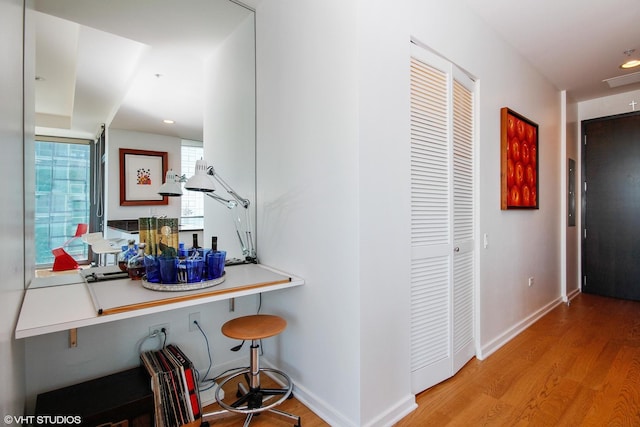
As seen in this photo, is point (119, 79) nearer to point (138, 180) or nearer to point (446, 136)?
point (138, 180)

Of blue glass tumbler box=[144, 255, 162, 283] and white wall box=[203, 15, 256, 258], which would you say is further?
white wall box=[203, 15, 256, 258]

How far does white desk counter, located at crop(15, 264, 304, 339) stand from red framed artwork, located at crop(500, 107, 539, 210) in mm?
2078

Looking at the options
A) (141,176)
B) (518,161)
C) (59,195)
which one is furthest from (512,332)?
(59,195)

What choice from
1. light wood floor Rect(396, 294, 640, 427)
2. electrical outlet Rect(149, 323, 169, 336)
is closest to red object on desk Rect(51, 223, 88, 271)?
electrical outlet Rect(149, 323, 169, 336)

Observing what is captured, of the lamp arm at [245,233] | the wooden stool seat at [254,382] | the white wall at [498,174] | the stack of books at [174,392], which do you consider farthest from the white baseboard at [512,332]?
the stack of books at [174,392]

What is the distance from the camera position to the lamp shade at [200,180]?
1.92 metres

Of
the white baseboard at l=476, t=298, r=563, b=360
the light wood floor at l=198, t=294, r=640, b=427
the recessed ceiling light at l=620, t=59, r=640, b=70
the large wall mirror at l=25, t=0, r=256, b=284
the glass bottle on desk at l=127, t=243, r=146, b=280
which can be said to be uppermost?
the recessed ceiling light at l=620, t=59, r=640, b=70

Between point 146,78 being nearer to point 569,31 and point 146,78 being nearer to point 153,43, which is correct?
point 153,43

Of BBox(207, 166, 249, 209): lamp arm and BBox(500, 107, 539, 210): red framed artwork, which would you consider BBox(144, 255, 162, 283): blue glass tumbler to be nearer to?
BBox(207, 166, 249, 209): lamp arm

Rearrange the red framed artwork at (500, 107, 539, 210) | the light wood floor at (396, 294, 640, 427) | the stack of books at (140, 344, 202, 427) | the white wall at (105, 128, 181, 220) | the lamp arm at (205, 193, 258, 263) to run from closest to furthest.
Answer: the stack of books at (140, 344, 202, 427) < the light wood floor at (396, 294, 640, 427) < the white wall at (105, 128, 181, 220) < the lamp arm at (205, 193, 258, 263) < the red framed artwork at (500, 107, 539, 210)

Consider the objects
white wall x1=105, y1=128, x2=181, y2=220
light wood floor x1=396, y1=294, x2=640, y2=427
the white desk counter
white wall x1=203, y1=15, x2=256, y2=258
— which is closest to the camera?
the white desk counter

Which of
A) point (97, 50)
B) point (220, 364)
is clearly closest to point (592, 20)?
point (97, 50)

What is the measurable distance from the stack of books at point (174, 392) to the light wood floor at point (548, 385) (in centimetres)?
113

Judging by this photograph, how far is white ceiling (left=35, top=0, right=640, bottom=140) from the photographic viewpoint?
1650 millimetres
